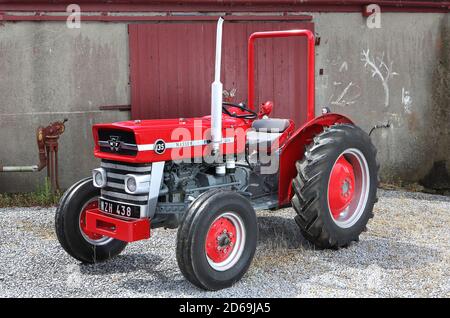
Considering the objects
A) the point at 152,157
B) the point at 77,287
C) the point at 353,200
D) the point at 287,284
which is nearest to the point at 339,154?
the point at 353,200

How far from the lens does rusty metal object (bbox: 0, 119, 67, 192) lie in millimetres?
7254

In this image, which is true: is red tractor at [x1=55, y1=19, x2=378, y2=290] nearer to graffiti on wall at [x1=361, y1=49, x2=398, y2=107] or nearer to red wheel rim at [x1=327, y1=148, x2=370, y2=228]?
red wheel rim at [x1=327, y1=148, x2=370, y2=228]

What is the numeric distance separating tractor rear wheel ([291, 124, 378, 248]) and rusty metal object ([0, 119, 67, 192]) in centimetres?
341

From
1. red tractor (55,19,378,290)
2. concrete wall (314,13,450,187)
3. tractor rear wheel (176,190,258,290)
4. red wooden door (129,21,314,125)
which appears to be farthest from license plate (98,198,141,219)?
concrete wall (314,13,450,187)

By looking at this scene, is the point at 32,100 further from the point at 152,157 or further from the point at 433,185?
the point at 433,185

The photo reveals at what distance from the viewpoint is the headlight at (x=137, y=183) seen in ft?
14.2

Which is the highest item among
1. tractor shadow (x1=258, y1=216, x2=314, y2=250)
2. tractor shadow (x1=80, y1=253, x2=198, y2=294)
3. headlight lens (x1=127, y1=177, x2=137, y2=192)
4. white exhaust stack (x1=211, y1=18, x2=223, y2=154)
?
white exhaust stack (x1=211, y1=18, x2=223, y2=154)

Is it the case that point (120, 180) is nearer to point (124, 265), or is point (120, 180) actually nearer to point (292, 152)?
point (124, 265)

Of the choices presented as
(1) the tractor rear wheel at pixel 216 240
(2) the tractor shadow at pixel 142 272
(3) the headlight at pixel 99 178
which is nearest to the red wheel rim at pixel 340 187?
(1) the tractor rear wheel at pixel 216 240

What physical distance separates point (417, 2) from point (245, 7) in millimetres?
2237

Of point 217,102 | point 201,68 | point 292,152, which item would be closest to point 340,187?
point 292,152

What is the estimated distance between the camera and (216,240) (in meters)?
4.23

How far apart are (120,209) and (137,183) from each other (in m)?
0.26

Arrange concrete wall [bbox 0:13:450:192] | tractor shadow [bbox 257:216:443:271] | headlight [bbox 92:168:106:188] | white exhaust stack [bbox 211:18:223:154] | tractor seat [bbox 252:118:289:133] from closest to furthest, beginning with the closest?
white exhaust stack [bbox 211:18:223:154], headlight [bbox 92:168:106:188], tractor shadow [bbox 257:216:443:271], tractor seat [bbox 252:118:289:133], concrete wall [bbox 0:13:450:192]
